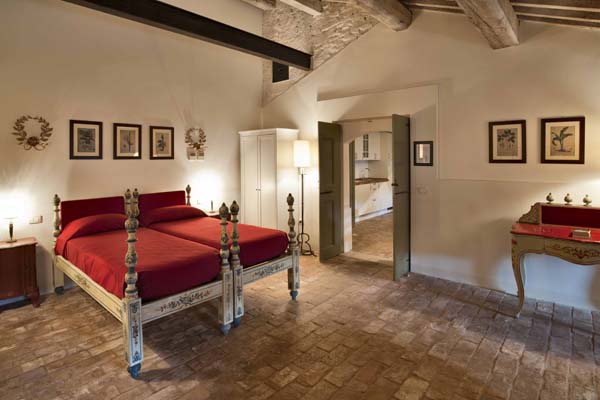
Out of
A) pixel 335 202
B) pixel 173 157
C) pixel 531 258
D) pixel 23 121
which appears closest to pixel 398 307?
pixel 531 258

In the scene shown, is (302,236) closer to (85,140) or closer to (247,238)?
(247,238)

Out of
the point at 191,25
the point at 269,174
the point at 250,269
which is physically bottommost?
the point at 250,269

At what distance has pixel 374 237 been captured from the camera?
693 cm

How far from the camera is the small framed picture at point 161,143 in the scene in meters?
5.14

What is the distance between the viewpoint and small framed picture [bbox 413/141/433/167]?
461 centimetres

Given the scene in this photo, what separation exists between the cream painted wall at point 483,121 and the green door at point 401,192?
15 cm

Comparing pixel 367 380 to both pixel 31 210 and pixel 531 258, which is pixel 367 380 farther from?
pixel 31 210

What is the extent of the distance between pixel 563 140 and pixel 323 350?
3.23 meters

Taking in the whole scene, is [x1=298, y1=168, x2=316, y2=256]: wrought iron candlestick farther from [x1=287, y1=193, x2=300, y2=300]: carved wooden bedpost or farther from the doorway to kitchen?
[x1=287, y1=193, x2=300, y2=300]: carved wooden bedpost

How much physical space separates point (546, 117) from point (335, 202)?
291 cm

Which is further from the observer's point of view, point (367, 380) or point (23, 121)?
point (23, 121)

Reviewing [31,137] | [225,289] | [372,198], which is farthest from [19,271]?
[372,198]

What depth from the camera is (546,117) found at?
3775 mm

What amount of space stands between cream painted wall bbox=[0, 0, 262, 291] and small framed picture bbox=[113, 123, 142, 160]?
0.07 meters
